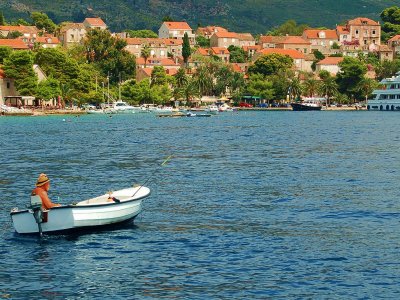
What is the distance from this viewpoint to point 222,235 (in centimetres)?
3541

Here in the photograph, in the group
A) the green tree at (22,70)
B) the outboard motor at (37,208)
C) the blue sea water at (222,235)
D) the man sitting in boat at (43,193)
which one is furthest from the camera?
the green tree at (22,70)

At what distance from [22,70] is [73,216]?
153m

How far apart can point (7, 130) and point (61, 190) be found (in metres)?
78.3

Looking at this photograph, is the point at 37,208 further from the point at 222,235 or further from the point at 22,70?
the point at 22,70

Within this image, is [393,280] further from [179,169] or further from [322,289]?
[179,169]

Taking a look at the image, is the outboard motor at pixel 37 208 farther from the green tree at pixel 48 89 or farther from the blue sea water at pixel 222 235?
the green tree at pixel 48 89

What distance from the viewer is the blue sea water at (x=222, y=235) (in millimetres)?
28094

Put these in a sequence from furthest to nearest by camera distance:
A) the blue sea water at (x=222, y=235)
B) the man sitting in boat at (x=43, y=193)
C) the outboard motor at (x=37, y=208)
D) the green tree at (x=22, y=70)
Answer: the green tree at (x=22, y=70) < the man sitting in boat at (x=43, y=193) < the outboard motor at (x=37, y=208) < the blue sea water at (x=222, y=235)

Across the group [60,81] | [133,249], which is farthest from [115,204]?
[60,81]

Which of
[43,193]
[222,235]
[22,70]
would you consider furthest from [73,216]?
[22,70]

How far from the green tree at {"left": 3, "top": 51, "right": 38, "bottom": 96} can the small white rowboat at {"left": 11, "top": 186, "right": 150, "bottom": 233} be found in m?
149

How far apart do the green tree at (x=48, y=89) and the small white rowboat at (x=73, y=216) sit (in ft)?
490

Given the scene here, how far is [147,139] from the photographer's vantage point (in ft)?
341

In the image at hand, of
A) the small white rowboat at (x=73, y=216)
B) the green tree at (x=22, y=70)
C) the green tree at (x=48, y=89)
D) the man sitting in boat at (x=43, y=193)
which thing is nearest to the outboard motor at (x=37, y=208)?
the small white rowboat at (x=73, y=216)
